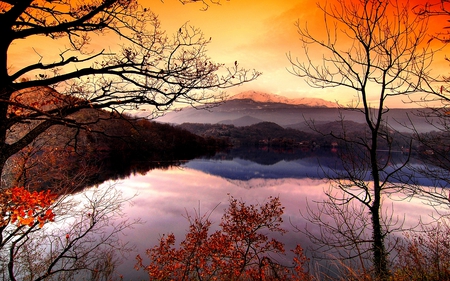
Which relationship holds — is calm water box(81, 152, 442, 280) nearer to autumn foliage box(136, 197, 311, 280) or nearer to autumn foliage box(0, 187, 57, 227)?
autumn foliage box(136, 197, 311, 280)

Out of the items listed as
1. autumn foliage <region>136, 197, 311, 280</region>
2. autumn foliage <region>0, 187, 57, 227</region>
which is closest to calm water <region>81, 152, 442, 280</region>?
autumn foliage <region>136, 197, 311, 280</region>

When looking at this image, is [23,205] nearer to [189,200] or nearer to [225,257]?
[225,257]

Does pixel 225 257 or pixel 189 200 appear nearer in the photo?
pixel 225 257

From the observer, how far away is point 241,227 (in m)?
17.0

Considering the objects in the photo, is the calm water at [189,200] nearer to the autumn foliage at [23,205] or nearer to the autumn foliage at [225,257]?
the autumn foliage at [225,257]

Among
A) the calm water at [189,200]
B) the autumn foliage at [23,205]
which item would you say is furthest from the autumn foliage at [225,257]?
the autumn foliage at [23,205]

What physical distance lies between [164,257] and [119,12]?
12.8 metres

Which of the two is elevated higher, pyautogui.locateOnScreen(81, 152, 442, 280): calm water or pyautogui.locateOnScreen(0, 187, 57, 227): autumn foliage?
pyautogui.locateOnScreen(0, 187, 57, 227): autumn foliage

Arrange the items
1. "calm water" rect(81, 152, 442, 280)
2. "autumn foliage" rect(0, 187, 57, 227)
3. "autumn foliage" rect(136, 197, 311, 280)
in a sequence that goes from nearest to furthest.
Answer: "autumn foliage" rect(0, 187, 57, 227), "autumn foliage" rect(136, 197, 311, 280), "calm water" rect(81, 152, 442, 280)

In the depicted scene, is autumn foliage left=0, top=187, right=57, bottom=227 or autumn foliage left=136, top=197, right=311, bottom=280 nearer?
autumn foliage left=0, top=187, right=57, bottom=227

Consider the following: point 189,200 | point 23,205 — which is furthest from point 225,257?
point 189,200

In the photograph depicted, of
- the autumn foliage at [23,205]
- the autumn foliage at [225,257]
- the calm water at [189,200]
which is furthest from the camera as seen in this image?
the calm water at [189,200]

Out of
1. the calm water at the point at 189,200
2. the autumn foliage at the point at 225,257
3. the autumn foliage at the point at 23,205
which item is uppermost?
the autumn foliage at the point at 23,205

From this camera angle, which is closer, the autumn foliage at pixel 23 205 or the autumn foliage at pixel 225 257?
the autumn foliage at pixel 23 205
